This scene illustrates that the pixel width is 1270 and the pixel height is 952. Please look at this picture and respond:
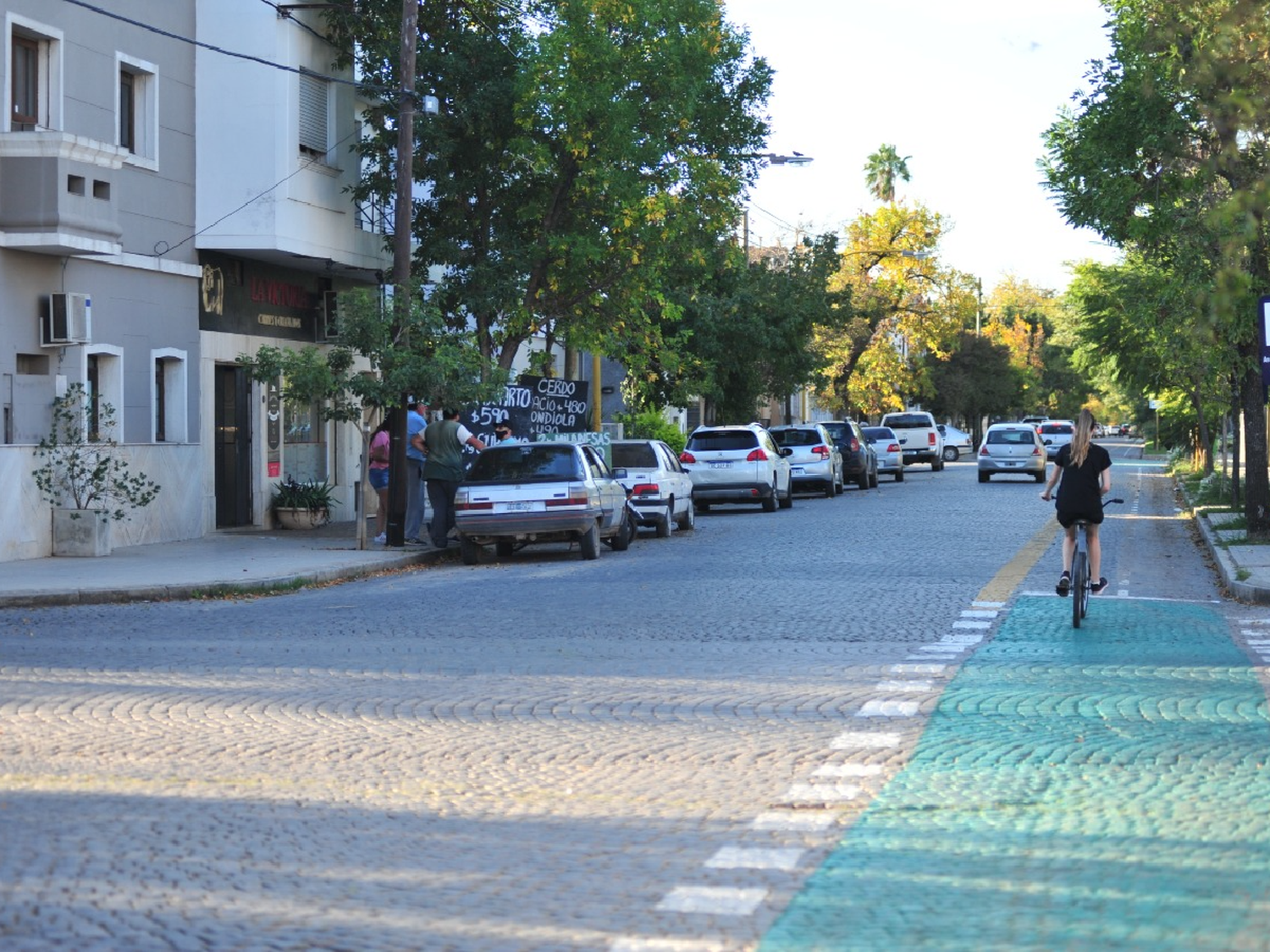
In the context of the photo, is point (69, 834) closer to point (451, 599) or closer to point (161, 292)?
point (451, 599)

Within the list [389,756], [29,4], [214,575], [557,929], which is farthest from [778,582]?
[557,929]

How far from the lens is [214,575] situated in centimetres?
1889

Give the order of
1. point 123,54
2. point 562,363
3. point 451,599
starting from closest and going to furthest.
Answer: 1. point 451,599
2. point 123,54
3. point 562,363

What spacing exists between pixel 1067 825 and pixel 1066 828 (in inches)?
2.1

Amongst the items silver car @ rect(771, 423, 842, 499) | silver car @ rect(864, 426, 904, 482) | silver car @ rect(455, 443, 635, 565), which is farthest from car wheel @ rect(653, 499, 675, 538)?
silver car @ rect(864, 426, 904, 482)

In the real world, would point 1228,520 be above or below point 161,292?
below

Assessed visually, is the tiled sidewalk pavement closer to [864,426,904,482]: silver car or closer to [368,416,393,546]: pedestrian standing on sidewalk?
[368,416,393,546]: pedestrian standing on sidewalk

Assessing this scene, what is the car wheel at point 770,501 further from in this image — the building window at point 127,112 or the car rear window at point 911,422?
the car rear window at point 911,422

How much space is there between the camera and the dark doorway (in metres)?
27.2

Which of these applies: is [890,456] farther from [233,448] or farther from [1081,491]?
[1081,491]

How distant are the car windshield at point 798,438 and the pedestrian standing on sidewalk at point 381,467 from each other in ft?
54.9

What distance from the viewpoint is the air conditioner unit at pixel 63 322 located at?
22.1 m

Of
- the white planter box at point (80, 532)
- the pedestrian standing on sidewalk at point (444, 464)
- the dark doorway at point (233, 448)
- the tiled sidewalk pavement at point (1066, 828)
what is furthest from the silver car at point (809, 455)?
the tiled sidewalk pavement at point (1066, 828)

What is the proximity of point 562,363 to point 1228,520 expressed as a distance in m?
22.4
